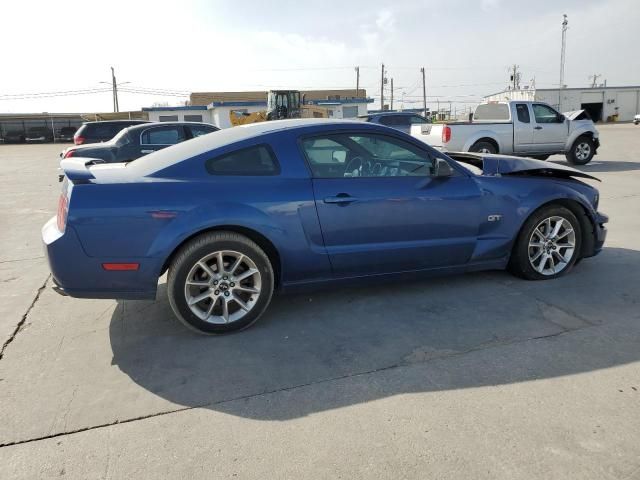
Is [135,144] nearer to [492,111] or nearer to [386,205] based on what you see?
[386,205]

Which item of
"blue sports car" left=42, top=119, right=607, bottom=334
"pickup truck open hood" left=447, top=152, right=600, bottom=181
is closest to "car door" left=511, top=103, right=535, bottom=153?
"pickup truck open hood" left=447, top=152, right=600, bottom=181

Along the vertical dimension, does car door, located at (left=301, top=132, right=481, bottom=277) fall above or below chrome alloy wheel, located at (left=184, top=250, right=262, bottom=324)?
above

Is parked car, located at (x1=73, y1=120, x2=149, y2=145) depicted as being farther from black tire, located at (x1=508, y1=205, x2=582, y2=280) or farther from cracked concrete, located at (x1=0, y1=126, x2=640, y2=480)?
black tire, located at (x1=508, y1=205, x2=582, y2=280)

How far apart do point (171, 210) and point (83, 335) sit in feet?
4.07

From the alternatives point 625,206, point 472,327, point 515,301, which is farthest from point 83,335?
point 625,206

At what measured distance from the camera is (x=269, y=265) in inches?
142

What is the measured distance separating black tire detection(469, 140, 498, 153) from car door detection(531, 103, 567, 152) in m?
1.23

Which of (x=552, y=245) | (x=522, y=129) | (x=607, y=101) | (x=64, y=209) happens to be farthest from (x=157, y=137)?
(x=607, y=101)


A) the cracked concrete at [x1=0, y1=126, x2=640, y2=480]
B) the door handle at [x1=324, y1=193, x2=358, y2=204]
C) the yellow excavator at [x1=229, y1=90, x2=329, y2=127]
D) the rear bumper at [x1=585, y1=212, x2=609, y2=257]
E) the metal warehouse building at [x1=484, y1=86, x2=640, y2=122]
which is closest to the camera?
the cracked concrete at [x1=0, y1=126, x2=640, y2=480]

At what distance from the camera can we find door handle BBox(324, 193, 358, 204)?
3721mm

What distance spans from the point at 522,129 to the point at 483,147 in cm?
117

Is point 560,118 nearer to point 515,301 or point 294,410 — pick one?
point 515,301

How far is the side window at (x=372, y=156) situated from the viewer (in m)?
3.95

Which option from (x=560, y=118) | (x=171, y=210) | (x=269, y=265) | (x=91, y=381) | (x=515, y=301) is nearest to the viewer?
(x=91, y=381)
